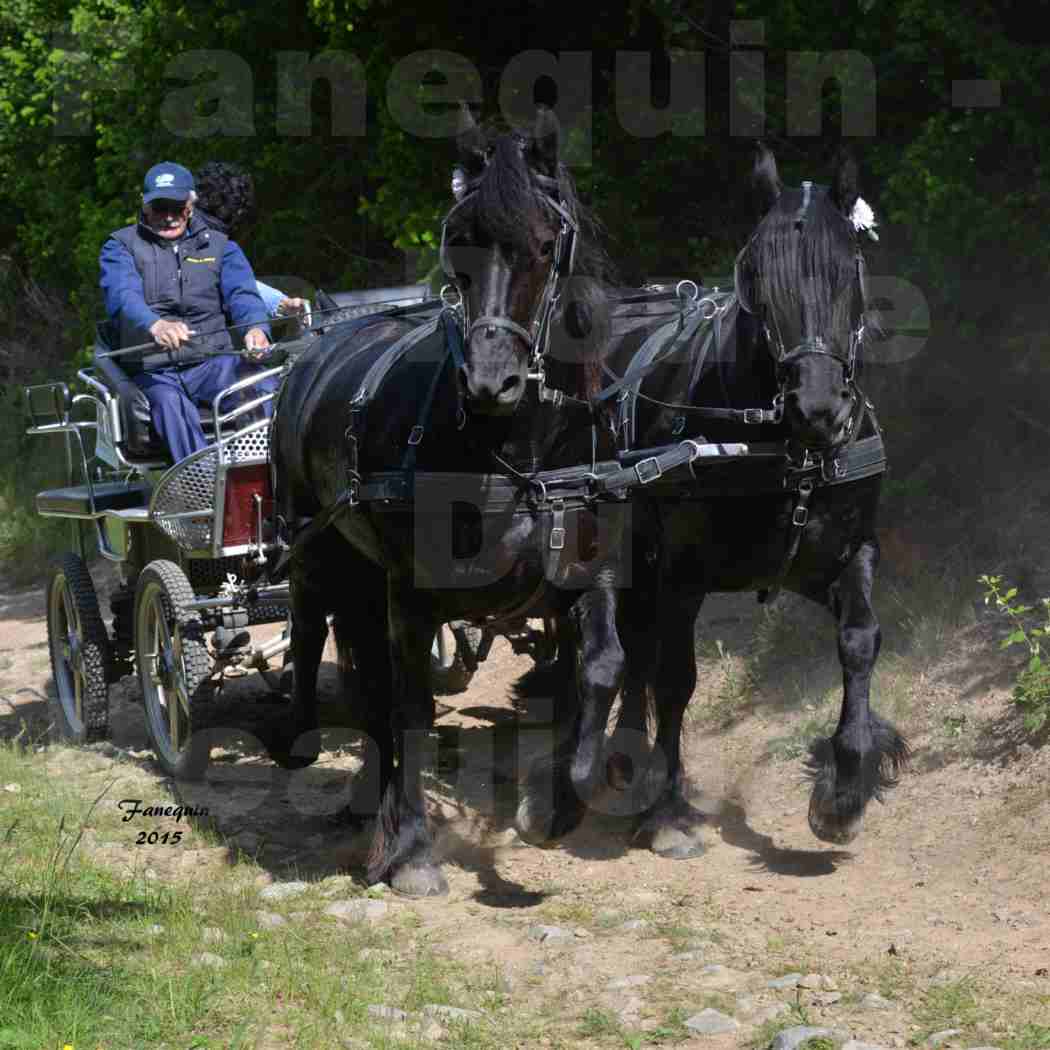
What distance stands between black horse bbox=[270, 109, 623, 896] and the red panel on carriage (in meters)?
0.92

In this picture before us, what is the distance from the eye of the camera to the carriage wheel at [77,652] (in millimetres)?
7980

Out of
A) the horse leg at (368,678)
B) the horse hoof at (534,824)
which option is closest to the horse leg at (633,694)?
the horse hoof at (534,824)

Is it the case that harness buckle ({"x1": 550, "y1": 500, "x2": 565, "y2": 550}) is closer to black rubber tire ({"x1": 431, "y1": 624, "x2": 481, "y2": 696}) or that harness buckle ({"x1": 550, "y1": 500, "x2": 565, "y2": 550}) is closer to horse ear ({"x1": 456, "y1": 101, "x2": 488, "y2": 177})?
→ horse ear ({"x1": 456, "y1": 101, "x2": 488, "y2": 177})

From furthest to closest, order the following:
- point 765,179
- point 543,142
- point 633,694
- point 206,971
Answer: point 633,694 → point 765,179 → point 543,142 → point 206,971

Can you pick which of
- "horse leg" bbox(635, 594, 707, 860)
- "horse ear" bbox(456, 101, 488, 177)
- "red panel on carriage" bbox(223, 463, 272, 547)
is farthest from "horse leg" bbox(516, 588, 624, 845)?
"red panel on carriage" bbox(223, 463, 272, 547)

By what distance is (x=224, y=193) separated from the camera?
8727mm

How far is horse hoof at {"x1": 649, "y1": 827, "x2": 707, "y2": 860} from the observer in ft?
20.4

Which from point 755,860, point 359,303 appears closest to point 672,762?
point 755,860

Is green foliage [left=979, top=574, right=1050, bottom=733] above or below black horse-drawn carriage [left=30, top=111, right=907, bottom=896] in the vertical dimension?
below

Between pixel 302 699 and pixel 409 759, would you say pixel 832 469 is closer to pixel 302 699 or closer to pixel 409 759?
pixel 409 759

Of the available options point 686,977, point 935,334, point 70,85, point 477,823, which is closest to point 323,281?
point 70,85

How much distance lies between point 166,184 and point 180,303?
1.81 feet

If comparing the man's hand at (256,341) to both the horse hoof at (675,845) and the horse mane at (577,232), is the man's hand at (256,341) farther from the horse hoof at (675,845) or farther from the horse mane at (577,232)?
the horse hoof at (675,845)

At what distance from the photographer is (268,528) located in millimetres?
7211
